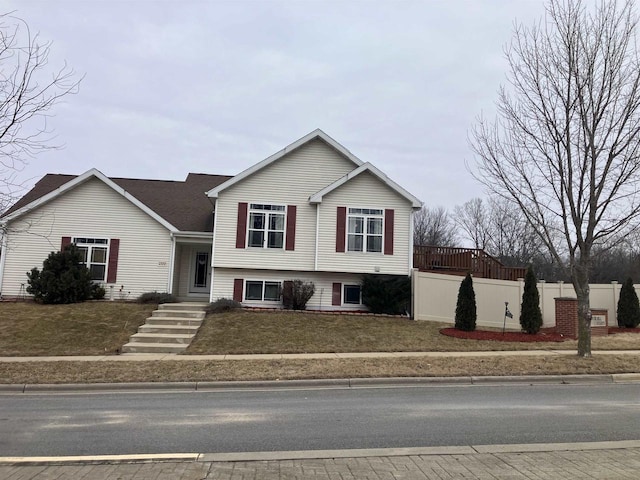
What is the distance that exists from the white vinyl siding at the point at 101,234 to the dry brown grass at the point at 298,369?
356 inches

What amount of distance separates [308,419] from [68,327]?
11.7 m

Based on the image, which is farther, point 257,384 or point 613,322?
point 613,322

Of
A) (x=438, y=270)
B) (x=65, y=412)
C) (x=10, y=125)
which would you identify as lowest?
(x=65, y=412)

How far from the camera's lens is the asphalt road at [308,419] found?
6.20 m

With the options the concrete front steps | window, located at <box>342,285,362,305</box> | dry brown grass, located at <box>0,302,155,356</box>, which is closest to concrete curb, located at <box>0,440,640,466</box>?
the concrete front steps

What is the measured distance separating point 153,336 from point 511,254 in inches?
1921

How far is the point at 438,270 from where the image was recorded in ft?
72.4

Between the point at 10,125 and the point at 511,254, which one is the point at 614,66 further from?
the point at 511,254

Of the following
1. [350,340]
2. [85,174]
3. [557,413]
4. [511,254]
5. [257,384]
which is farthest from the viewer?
[511,254]

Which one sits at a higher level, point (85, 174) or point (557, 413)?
point (85, 174)

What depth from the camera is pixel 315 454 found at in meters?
5.52

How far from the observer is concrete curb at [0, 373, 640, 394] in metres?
10.2

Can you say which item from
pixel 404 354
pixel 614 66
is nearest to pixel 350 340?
pixel 404 354

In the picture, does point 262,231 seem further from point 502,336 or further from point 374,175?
point 502,336
